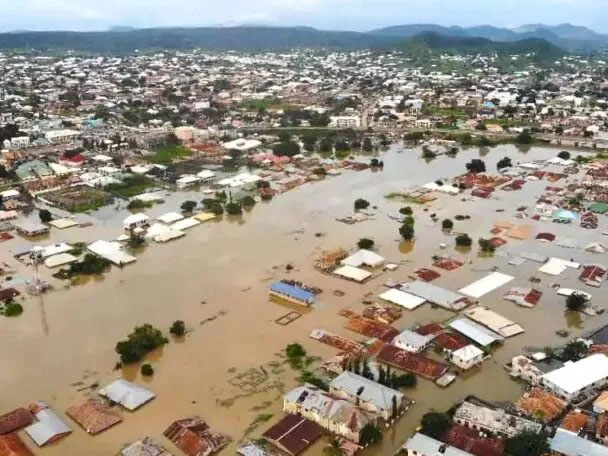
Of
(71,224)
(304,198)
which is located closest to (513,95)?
(304,198)

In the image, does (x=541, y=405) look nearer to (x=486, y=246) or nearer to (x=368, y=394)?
(x=368, y=394)

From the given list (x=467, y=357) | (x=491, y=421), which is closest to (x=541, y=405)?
(x=491, y=421)

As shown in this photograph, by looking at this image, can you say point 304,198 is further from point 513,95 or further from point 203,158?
point 513,95

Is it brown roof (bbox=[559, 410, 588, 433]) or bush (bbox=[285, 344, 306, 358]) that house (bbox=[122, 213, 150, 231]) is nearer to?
bush (bbox=[285, 344, 306, 358])

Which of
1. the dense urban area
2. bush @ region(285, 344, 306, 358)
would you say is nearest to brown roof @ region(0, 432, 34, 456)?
the dense urban area

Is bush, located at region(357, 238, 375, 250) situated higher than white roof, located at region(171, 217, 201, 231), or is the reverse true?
bush, located at region(357, 238, 375, 250)

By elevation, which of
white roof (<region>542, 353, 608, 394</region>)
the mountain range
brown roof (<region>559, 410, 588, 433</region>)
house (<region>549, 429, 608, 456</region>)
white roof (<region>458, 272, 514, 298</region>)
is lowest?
white roof (<region>458, 272, 514, 298</region>)
